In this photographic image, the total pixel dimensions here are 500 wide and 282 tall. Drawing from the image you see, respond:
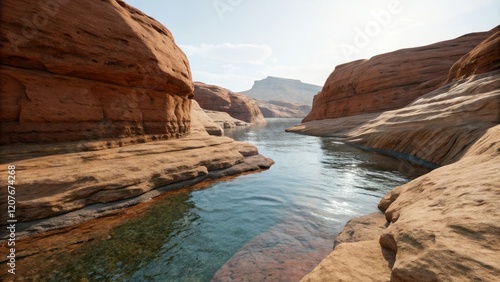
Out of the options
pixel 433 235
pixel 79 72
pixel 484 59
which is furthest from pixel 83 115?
pixel 484 59

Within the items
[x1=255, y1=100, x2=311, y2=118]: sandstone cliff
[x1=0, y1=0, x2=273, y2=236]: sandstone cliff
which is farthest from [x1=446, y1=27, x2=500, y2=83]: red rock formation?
[x1=255, y1=100, x2=311, y2=118]: sandstone cliff

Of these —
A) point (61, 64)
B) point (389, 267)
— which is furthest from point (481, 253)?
point (61, 64)

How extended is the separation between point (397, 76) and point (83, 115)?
1336 inches

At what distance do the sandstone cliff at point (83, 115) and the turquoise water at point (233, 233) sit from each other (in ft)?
5.25

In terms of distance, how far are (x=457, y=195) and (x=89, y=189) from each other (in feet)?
30.2

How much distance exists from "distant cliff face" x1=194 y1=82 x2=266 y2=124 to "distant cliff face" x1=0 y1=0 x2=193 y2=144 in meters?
52.8

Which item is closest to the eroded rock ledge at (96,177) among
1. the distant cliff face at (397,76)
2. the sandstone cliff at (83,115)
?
the sandstone cliff at (83,115)

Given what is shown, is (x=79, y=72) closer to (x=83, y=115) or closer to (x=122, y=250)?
(x=83, y=115)

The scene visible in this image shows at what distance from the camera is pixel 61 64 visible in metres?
8.04

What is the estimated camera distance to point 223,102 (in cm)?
6662

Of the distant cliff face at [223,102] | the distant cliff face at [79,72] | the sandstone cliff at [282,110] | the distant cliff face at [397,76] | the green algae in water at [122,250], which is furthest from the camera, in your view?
the sandstone cliff at [282,110]

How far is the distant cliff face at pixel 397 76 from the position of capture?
26609 millimetres

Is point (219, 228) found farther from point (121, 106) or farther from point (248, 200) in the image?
point (121, 106)

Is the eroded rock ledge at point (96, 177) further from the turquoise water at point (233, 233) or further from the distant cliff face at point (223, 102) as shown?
the distant cliff face at point (223, 102)
